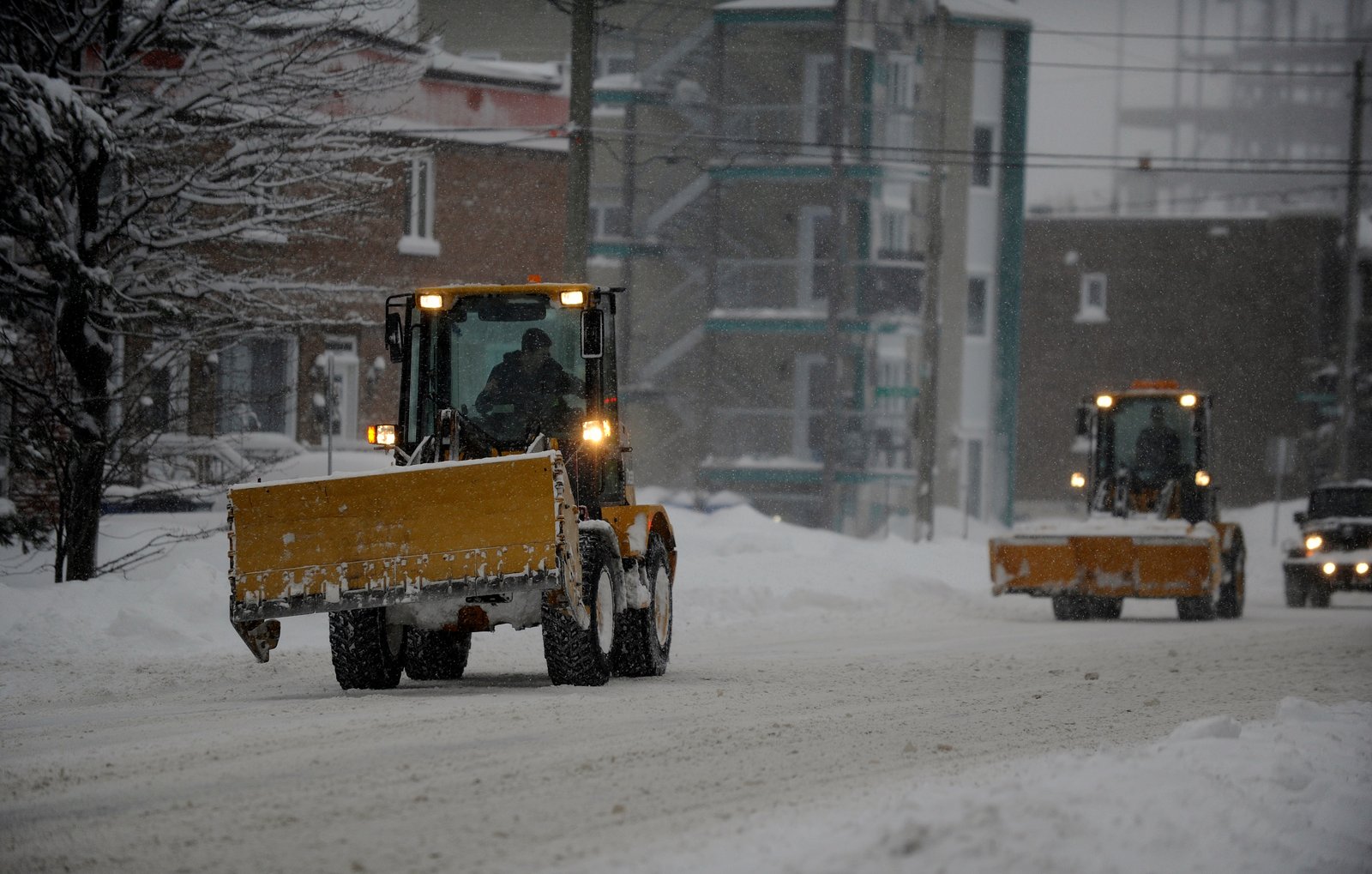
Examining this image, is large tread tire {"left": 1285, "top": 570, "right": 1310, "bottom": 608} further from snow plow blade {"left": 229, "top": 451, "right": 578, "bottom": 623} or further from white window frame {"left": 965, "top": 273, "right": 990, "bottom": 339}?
white window frame {"left": 965, "top": 273, "right": 990, "bottom": 339}

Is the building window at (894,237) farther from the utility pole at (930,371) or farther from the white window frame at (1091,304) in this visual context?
the white window frame at (1091,304)

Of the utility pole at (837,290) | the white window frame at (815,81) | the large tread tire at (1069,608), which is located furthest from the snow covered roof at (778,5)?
the large tread tire at (1069,608)

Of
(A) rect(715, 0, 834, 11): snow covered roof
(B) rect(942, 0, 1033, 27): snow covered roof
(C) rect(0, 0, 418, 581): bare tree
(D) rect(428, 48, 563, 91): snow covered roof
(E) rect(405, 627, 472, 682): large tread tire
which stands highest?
(B) rect(942, 0, 1033, 27): snow covered roof

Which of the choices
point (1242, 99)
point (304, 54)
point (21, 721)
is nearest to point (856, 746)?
point (21, 721)

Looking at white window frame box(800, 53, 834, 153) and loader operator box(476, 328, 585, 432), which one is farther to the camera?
white window frame box(800, 53, 834, 153)

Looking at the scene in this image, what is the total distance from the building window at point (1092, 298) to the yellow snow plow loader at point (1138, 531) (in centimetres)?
3257

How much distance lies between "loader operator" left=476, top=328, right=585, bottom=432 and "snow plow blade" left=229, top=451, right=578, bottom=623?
4.78 ft

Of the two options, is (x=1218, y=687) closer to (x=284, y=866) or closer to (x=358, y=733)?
(x=358, y=733)

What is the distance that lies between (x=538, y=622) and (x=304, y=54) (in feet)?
28.0

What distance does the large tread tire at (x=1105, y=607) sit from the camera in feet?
72.5

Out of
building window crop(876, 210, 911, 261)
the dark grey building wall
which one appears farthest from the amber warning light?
the dark grey building wall

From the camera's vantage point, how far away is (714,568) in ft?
72.5

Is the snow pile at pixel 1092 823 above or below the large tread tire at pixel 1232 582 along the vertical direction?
above

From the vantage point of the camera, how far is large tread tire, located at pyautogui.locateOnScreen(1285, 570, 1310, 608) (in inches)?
1041
